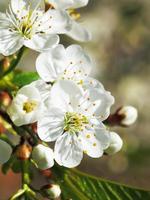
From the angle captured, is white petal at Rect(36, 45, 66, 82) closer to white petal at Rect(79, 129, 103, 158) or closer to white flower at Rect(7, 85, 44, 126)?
white flower at Rect(7, 85, 44, 126)

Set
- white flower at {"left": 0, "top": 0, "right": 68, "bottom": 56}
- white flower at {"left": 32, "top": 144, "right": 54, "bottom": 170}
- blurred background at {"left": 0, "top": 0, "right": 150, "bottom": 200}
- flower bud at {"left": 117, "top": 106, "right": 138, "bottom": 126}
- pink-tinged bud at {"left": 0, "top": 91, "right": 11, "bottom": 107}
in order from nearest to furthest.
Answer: white flower at {"left": 32, "top": 144, "right": 54, "bottom": 170}
white flower at {"left": 0, "top": 0, "right": 68, "bottom": 56}
pink-tinged bud at {"left": 0, "top": 91, "right": 11, "bottom": 107}
flower bud at {"left": 117, "top": 106, "right": 138, "bottom": 126}
blurred background at {"left": 0, "top": 0, "right": 150, "bottom": 200}

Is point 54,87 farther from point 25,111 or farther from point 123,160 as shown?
point 123,160

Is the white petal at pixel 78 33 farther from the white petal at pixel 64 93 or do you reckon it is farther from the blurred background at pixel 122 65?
the blurred background at pixel 122 65

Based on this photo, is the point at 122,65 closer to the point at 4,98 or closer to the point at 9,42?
the point at 4,98

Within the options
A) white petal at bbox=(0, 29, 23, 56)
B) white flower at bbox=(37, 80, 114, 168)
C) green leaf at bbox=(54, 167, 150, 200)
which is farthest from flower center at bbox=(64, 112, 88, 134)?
white petal at bbox=(0, 29, 23, 56)

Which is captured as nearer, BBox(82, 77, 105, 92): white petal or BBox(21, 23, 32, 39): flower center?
BBox(82, 77, 105, 92): white petal

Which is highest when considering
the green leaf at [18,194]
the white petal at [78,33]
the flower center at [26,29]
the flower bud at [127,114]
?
the flower center at [26,29]

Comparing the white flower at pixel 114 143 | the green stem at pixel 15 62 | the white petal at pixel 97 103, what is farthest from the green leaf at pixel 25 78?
the white flower at pixel 114 143
